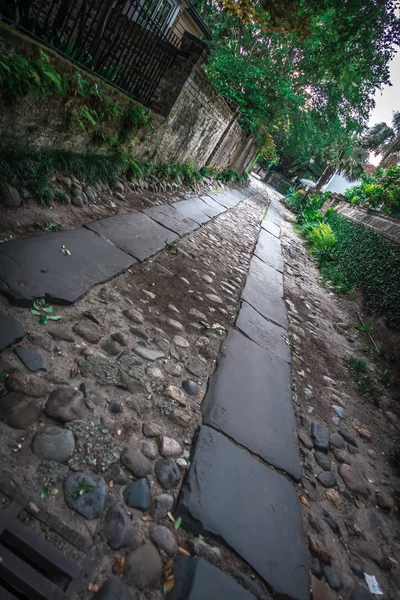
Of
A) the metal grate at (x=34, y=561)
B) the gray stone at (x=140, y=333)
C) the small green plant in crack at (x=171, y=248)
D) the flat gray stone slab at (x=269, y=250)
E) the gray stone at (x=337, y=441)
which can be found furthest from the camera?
the flat gray stone slab at (x=269, y=250)

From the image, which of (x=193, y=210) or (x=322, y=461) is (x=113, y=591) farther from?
(x=193, y=210)

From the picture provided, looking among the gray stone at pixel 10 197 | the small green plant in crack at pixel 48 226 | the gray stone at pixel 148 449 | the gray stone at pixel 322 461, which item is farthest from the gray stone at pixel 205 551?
the gray stone at pixel 10 197

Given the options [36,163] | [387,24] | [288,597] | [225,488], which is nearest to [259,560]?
[288,597]

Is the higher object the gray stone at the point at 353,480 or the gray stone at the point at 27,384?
the gray stone at the point at 353,480

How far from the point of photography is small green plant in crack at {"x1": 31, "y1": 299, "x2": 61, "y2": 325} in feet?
5.73

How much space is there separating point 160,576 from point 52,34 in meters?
4.80

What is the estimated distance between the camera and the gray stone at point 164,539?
1.13 m

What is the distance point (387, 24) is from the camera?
14.1ft

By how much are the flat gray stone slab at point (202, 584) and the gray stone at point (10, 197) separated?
2788 mm

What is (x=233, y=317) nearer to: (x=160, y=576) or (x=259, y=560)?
(x=259, y=560)

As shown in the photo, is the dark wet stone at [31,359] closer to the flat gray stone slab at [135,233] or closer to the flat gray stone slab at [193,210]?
the flat gray stone slab at [135,233]

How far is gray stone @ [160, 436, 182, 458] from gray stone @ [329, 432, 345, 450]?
4.41ft

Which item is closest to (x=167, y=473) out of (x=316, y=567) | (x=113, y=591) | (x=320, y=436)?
(x=113, y=591)

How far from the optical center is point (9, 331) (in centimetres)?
151
